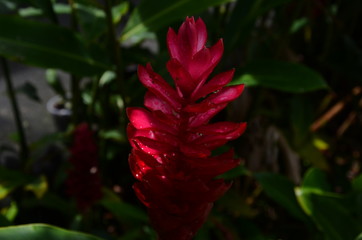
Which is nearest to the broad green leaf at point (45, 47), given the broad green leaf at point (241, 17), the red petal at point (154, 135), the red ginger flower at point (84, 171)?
the red ginger flower at point (84, 171)

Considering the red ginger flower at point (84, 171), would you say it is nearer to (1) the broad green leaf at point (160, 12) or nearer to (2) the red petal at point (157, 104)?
(1) the broad green leaf at point (160, 12)

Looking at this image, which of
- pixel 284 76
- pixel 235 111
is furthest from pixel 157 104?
pixel 235 111

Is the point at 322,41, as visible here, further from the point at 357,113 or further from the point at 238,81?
the point at 238,81

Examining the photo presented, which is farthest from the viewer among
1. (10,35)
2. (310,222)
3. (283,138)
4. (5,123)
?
(5,123)

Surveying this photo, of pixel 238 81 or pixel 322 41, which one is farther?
pixel 322 41

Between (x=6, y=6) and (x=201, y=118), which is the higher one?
(x=6, y=6)

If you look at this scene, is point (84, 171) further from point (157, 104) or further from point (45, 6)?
point (157, 104)

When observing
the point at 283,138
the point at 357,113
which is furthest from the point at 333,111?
the point at 283,138
